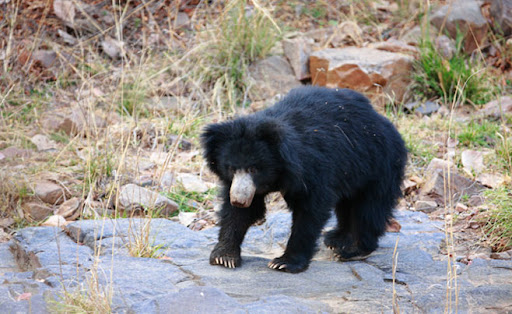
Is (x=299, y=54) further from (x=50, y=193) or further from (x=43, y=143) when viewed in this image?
(x=50, y=193)

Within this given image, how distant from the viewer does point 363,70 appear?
723 centimetres

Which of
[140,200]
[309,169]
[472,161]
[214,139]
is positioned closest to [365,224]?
[309,169]

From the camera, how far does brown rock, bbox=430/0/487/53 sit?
8.06 metres

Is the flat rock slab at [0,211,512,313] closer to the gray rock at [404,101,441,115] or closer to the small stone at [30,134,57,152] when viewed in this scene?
the small stone at [30,134,57,152]

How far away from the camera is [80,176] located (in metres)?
5.59

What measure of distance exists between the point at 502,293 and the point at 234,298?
1.37 m

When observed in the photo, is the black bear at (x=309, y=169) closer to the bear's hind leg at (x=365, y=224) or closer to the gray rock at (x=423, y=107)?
the bear's hind leg at (x=365, y=224)

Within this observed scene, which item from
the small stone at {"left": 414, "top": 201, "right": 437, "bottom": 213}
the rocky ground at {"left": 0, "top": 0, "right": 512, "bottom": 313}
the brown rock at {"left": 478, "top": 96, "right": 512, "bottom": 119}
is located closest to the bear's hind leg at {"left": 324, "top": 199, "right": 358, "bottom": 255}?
the rocky ground at {"left": 0, "top": 0, "right": 512, "bottom": 313}

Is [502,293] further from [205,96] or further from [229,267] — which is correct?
[205,96]

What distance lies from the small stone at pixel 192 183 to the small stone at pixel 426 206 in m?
1.84

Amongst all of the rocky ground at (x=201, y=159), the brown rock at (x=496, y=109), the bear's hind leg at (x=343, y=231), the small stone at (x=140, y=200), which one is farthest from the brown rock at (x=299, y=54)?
the bear's hind leg at (x=343, y=231)

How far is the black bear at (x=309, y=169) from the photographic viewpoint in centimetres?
350

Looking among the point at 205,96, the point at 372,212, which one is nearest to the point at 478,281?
the point at 372,212

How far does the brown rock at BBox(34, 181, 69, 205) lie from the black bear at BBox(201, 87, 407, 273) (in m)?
2.08
